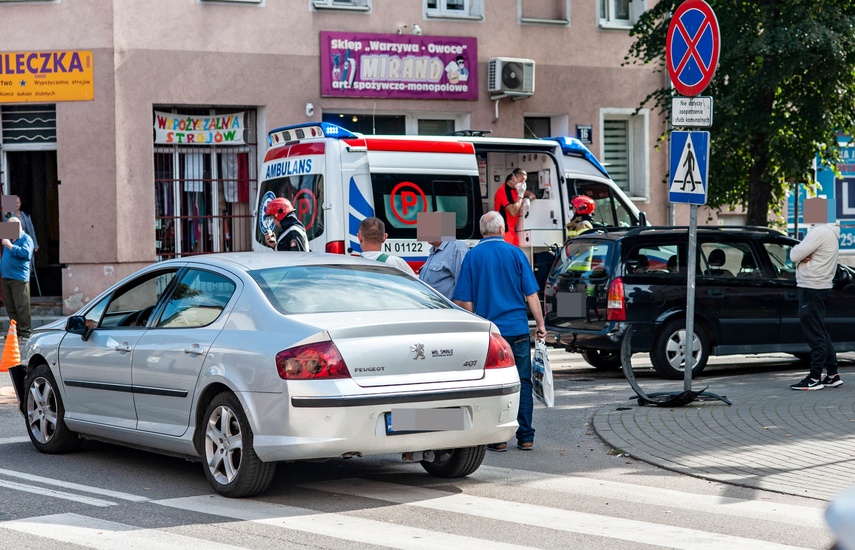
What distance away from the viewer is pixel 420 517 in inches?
275

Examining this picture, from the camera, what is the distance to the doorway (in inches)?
860

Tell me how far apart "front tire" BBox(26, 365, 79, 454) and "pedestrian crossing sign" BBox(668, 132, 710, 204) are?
530cm

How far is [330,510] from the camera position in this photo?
7152 mm

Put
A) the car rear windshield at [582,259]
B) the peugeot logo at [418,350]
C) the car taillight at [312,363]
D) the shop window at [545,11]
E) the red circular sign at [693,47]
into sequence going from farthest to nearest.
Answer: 1. the shop window at [545,11]
2. the car rear windshield at [582,259]
3. the red circular sign at [693,47]
4. the peugeot logo at [418,350]
5. the car taillight at [312,363]

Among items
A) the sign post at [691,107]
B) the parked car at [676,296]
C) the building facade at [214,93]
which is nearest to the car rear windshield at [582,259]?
the parked car at [676,296]

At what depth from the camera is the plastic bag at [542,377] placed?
30.8 feet

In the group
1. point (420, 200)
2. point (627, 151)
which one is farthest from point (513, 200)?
point (627, 151)

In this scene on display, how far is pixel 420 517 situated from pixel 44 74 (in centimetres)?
1626

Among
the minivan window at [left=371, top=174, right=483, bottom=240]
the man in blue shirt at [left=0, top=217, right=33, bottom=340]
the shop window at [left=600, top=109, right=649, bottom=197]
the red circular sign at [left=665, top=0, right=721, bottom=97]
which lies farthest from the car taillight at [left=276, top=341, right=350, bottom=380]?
the shop window at [left=600, top=109, right=649, bottom=197]

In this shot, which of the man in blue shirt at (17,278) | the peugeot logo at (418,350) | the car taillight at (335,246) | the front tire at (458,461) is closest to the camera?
the peugeot logo at (418,350)

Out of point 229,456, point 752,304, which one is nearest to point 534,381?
point 229,456

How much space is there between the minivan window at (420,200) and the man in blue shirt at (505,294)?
7533mm

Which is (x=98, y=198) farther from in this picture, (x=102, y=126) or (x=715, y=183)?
(x=715, y=183)

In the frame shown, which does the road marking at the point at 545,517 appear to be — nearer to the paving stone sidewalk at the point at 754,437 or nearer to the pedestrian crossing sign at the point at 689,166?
the paving stone sidewalk at the point at 754,437
